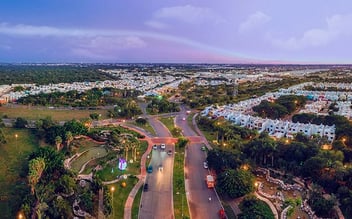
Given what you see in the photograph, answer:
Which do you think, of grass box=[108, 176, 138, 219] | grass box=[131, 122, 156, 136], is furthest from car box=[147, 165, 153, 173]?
grass box=[131, 122, 156, 136]

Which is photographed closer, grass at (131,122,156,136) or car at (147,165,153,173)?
car at (147,165,153,173)

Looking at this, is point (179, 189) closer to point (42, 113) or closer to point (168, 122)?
point (168, 122)

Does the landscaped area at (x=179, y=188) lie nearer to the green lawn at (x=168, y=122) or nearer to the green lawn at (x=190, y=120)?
the green lawn at (x=190, y=120)

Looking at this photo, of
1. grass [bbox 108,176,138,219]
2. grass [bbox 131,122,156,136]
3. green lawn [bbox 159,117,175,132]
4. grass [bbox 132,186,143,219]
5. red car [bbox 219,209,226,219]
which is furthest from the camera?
green lawn [bbox 159,117,175,132]

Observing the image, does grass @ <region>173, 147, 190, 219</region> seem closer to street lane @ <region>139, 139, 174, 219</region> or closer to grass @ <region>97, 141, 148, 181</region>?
street lane @ <region>139, 139, 174, 219</region>

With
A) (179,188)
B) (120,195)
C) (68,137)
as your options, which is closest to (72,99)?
(68,137)

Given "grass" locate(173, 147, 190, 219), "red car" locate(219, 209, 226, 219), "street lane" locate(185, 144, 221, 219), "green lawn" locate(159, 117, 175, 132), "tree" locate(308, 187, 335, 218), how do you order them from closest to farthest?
"red car" locate(219, 209, 226, 219) → "tree" locate(308, 187, 335, 218) → "grass" locate(173, 147, 190, 219) → "street lane" locate(185, 144, 221, 219) → "green lawn" locate(159, 117, 175, 132)

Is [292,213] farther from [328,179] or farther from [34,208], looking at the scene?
[34,208]

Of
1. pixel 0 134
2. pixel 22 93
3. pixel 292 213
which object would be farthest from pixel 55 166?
pixel 22 93
